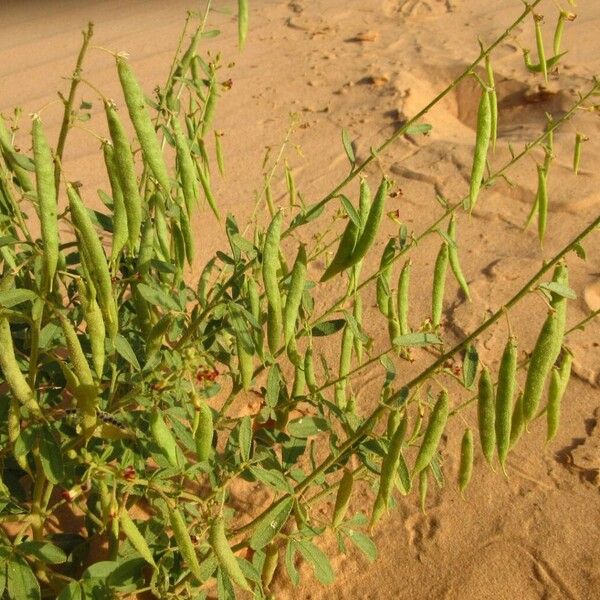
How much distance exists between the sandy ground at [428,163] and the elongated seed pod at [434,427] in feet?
2.13

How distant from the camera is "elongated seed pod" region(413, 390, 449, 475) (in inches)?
37.5

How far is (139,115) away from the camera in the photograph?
91 centimetres

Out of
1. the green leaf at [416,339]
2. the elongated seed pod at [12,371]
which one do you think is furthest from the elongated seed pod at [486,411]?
the elongated seed pod at [12,371]

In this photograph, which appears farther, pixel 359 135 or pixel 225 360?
pixel 359 135

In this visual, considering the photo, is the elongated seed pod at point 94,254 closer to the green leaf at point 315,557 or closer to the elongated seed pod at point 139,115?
the elongated seed pod at point 139,115

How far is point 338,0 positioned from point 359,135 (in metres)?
2.09

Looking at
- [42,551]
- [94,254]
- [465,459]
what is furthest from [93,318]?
[465,459]

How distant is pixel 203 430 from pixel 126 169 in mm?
399

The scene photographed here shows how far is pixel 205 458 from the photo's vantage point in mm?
1160

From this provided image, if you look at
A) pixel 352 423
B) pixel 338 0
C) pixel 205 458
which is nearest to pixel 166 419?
pixel 205 458

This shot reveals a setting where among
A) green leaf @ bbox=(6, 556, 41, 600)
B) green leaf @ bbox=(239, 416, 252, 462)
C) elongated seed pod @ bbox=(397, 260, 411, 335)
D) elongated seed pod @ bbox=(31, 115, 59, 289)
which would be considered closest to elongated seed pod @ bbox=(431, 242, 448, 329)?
elongated seed pod @ bbox=(397, 260, 411, 335)

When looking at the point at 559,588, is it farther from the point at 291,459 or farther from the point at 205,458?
the point at 205,458

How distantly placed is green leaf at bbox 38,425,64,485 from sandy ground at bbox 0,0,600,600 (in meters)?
0.63

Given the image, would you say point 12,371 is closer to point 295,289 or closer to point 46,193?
point 46,193
